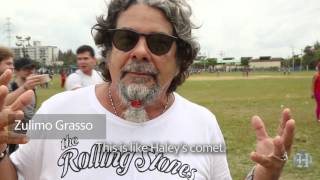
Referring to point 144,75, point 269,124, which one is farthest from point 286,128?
point 269,124

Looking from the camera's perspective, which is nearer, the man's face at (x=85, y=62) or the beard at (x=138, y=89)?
the beard at (x=138, y=89)

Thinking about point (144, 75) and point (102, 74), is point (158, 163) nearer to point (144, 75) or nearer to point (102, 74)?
point (144, 75)

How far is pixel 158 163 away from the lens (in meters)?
2.55

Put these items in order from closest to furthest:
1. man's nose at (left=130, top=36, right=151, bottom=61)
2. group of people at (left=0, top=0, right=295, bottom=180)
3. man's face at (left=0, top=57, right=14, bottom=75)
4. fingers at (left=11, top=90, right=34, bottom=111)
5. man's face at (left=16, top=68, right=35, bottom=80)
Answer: fingers at (left=11, top=90, right=34, bottom=111), group of people at (left=0, top=0, right=295, bottom=180), man's nose at (left=130, top=36, right=151, bottom=61), man's face at (left=0, top=57, right=14, bottom=75), man's face at (left=16, top=68, right=35, bottom=80)

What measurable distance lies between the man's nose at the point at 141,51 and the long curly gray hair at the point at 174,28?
0.67 ft

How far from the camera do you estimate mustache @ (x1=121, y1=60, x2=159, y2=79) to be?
8.34 ft

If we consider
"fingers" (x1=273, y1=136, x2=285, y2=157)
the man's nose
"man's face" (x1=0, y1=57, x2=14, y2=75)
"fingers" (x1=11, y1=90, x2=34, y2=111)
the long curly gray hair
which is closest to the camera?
"fingers" (x1=11, y1=90, x2=34, y2=111)

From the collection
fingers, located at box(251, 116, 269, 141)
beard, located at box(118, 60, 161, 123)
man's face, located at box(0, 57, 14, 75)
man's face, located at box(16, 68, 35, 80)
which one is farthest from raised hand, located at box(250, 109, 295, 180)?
man's face, located at box(16, 68, 35, 80)

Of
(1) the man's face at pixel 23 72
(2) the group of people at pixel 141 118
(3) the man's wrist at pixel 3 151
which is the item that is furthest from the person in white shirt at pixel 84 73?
(3) the man's wrist at pixel 3 151

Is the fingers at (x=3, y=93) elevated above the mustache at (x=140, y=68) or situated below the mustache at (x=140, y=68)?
below

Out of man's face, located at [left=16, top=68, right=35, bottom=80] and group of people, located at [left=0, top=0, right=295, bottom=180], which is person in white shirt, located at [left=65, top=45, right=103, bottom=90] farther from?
group of people, located at [left=0, top=0, right=295, bottom=180]

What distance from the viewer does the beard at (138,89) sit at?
8.36 feet

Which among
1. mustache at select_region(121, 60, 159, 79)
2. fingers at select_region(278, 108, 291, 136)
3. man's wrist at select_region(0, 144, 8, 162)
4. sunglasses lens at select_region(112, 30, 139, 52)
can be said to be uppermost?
sunglasses lens at select_region(112, 30, 139, 52)

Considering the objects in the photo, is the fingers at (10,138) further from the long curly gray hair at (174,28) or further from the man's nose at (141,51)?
the long curly gray hair at (174,28)
